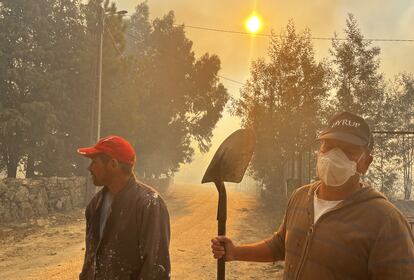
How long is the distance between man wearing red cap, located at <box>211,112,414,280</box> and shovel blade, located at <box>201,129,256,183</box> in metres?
0.43

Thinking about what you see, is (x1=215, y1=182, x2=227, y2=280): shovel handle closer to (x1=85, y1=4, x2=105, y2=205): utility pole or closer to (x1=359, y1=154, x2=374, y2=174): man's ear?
(x1=359, y1=154, x2=374, y2=174): man's ear

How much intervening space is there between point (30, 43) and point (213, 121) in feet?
58.0

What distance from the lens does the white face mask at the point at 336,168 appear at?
240 centimetres

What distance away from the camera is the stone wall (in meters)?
14.5

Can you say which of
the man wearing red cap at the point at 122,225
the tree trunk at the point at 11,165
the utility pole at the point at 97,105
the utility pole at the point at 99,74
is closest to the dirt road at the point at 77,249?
the utility pole at the point at 97,105

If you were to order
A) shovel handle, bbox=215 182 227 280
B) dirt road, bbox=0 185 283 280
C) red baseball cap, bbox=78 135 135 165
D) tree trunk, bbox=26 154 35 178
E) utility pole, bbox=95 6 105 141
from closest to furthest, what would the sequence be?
shovel handle, bbox=215 182 227 280 → red baseball cap, bbox=78 135 135 165 → dirt road, bbox=0 185 283 280 → utility pole, bbox=95 6 105 141 → tree trunk, bbox=26 154 35 178

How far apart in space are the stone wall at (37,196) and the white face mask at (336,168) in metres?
14.1

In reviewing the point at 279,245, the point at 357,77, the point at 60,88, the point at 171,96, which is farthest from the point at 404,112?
the point at 279,245

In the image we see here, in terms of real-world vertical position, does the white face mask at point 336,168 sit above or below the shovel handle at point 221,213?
above

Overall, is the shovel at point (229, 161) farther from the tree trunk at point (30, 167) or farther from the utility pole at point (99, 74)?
the tree trunk at point (30, 167)

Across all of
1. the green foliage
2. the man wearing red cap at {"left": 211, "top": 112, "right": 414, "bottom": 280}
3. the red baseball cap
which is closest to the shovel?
the man wearing red cap at {"left": 211, "top": 112, "right": 414, "bottom": 280}

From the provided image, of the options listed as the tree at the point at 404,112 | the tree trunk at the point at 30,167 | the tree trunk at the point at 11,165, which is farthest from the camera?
the tree at the point at 404,112

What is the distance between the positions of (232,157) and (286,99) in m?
18.5

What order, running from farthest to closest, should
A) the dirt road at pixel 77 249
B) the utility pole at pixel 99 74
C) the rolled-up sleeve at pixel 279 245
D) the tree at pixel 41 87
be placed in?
the tree at pixel 41 87, the utility pole at pixel 99 74, the dirt road at pixel 77 249, the rolled-up sleeve at pixel 279 245
